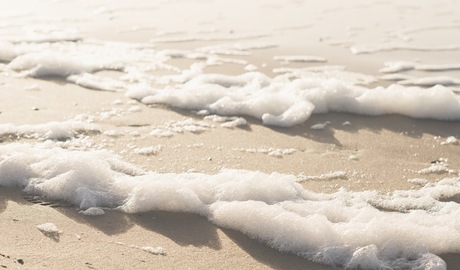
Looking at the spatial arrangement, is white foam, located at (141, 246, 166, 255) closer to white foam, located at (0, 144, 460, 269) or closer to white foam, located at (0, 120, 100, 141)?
white foam, located at (0, 144, 460, 269)

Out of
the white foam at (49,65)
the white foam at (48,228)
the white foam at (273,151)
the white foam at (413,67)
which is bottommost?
the white foam at (273,151)

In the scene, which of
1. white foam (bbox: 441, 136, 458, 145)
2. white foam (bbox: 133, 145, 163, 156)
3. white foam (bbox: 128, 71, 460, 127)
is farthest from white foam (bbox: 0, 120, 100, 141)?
white foam (bbox: 441, 136, 458, 145)

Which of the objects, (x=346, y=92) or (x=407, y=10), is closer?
(x=346, y=92)

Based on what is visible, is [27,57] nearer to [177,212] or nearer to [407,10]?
[177,212]

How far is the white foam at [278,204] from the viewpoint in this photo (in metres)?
2.68

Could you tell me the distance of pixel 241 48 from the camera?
21.1 ft

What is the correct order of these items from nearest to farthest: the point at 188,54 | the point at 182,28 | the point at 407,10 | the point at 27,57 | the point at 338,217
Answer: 1. the point at 338,217
2. the point at 27,57
3. the point at 188,54
4. the point at 182,28
5. the point at 407,10

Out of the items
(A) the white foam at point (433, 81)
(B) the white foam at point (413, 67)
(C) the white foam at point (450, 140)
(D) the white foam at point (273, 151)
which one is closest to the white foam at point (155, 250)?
(D) the white foam at point (273, 151)

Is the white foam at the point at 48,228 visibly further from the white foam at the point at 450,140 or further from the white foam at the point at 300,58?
the white foam at the point at 300,58

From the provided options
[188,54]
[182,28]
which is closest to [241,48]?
[188,54]

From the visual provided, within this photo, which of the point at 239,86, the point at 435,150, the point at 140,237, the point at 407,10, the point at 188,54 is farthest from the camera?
the point at 407,10

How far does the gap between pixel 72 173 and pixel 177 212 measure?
0.63 metres

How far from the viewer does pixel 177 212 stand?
299 cm

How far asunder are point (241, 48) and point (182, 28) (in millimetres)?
1286
